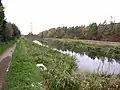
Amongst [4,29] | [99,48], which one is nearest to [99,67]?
[4,29]

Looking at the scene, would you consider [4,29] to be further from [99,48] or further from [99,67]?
[99,67]

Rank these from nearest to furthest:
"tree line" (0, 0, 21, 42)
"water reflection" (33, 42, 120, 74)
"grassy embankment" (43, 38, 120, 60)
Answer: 1. "water reflection" (33, 42, 120, 74)
2. "tree line" (0, 0, 21, 42)
3. "grassy embankment" (43, 38, 120, 60)

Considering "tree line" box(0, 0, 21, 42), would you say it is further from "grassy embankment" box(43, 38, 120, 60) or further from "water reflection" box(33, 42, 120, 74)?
"grassy embankment" box(43, 38, 120, 60)

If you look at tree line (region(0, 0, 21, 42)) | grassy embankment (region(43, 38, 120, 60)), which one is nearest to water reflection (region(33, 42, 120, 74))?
grassy embankment (region(43, 38, 120, 60))

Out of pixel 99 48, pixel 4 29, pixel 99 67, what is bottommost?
pixel 99 48

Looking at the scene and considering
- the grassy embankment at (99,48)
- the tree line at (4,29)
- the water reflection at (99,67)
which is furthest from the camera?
the grassy embankment at (99,48)

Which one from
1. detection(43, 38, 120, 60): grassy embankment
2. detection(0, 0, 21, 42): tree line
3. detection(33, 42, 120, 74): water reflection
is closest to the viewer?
detection(33, 42, 120, 74): water reflection

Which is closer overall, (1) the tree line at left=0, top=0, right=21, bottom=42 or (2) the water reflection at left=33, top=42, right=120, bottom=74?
(2) the water reflection at left=33, top=42, right=120, bottom=74

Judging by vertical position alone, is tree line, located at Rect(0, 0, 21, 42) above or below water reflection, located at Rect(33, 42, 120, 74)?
above

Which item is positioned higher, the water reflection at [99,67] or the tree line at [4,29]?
the tree line at [4,29]

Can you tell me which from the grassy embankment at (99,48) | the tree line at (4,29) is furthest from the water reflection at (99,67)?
the tree line at (4,29)

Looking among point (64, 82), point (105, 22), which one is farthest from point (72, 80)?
point (105, 22)

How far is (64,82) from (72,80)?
0.41 m

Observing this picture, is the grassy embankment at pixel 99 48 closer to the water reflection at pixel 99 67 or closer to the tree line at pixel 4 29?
the water reflection at pixel 99 67
